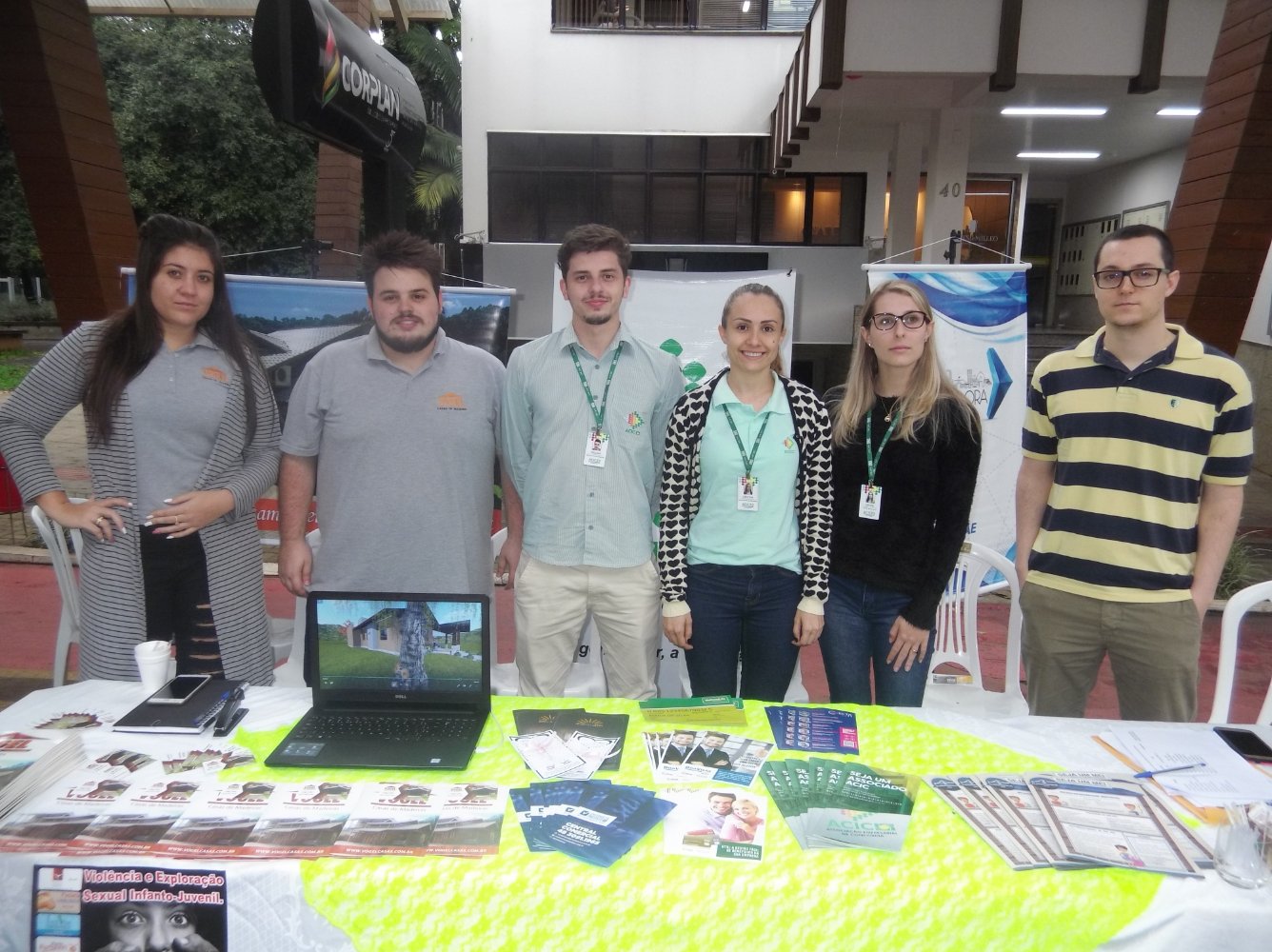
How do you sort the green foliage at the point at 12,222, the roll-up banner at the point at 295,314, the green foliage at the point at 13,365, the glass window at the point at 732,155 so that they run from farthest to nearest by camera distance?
the green foliage at the point at 12,222, the green foliage at the point at 13,365, the glass window at the point at 732,155, the roll-up banner at the point at 295,314

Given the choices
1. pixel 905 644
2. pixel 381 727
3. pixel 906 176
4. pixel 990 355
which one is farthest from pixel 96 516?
pixel 906 176

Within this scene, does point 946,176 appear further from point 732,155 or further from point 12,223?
point 12,223

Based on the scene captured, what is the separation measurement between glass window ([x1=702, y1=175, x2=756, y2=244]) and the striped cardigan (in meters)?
9.83

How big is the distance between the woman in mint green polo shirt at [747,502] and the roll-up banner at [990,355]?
215cm

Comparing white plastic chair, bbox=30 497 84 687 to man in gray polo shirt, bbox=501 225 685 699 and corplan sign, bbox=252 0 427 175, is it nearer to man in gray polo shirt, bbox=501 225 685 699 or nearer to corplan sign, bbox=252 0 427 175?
man in gray polo shirt, bbox=501 225 685 699

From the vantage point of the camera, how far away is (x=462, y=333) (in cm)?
400

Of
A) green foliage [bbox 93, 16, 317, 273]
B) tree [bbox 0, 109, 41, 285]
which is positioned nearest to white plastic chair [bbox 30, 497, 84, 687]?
green foliage [bbox 93, 16, 317, 273]

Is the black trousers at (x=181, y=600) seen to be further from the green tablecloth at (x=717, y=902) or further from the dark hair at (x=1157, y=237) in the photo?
the dark hair at (x=1157, y=237)

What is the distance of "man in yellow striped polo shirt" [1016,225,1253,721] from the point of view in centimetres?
195

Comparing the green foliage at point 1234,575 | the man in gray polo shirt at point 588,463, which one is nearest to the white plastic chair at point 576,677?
the man in gray polo shirt at point 588,463

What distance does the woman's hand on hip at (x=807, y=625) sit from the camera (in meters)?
2.04

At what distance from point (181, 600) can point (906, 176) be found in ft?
29.9

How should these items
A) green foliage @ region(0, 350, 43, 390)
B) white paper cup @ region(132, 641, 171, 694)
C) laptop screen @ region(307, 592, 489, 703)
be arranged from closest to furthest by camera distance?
laptop screen @ region(307, 592, 489, 703) < white paper cup @ region(132, 641, 171, 694) < green foliage @ region(0, 350, 43, 390)

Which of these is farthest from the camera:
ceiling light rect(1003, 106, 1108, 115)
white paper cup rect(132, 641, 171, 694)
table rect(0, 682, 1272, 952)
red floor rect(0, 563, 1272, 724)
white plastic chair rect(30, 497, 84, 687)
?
ceiling light rect(1003, 106, 1108, 115)
